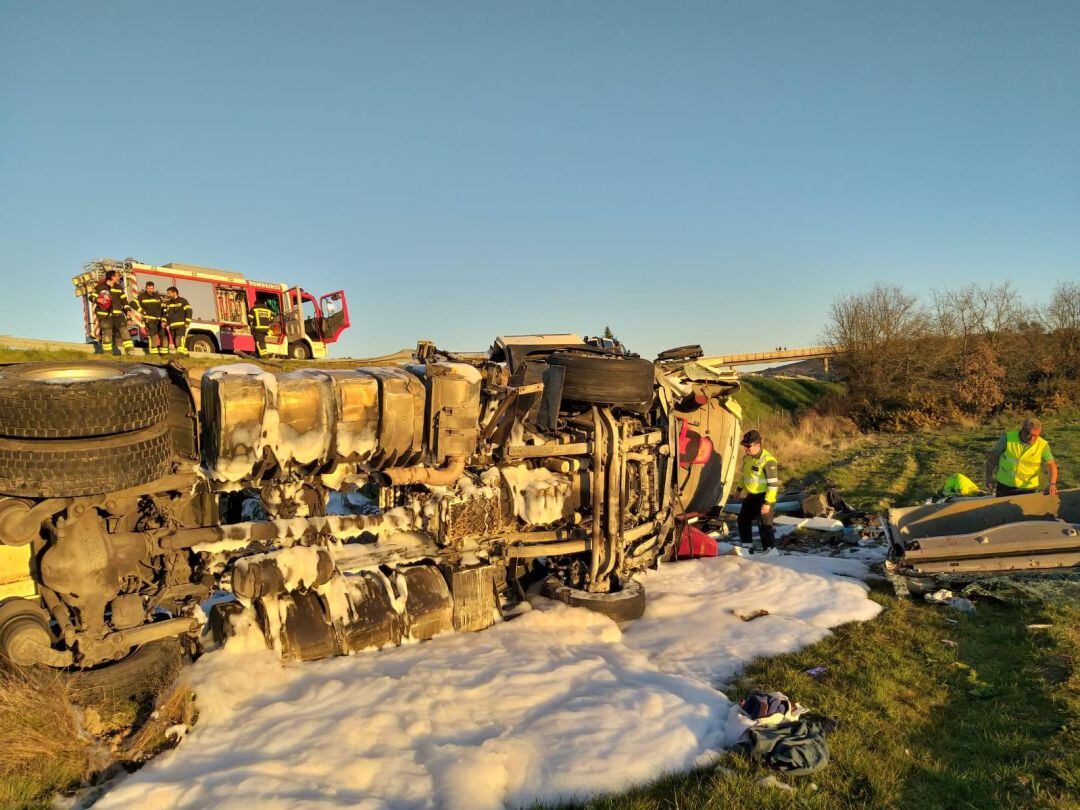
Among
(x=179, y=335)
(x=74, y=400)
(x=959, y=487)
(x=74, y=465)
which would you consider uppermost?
(x=179, y=335)

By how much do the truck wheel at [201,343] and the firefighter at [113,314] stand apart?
179cm

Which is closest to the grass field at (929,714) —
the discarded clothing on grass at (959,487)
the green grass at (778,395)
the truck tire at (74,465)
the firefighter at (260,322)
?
the truck tire at (74,465)

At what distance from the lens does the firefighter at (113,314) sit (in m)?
12.1

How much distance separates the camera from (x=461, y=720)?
3006mm

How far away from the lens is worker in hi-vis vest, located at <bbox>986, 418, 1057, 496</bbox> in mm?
6996

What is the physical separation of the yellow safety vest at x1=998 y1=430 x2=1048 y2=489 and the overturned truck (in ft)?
13.9

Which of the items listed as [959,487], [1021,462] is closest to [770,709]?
[1021,462]

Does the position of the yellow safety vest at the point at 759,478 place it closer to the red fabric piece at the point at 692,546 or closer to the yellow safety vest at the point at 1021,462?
the red fabric piece at the point at 692,546

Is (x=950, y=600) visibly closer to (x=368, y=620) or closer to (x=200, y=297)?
(x=368, y=620)

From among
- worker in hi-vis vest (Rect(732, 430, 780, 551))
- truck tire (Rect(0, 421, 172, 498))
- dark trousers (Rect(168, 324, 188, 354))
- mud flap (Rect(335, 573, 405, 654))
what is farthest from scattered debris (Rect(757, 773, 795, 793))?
dark trousers (Rect(168, 324, 188, 354))

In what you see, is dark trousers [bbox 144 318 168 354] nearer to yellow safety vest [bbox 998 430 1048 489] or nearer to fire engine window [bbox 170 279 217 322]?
fire engine window [bbox 170 279 217 322]

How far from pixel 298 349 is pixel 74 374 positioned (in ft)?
51.9

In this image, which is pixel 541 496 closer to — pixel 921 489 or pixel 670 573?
pixel 670 573

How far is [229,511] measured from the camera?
16.5 ft
